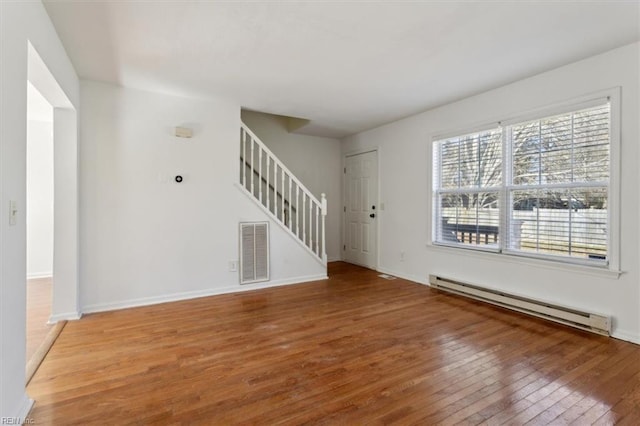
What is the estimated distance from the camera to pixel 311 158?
19.3 feet

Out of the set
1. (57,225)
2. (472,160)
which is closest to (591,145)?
(472,160)

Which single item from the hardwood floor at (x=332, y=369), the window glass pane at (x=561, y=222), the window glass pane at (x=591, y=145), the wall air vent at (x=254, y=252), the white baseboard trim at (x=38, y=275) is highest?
the window glass pane at (x=591, y=145)

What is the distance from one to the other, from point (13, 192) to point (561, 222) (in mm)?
4210

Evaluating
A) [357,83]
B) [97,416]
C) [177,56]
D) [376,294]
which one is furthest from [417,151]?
[97,416]

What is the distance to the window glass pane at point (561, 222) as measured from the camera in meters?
2.76

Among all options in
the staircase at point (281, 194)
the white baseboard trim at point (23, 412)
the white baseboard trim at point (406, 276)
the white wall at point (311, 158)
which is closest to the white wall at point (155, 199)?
the staircase at point (281, 194)

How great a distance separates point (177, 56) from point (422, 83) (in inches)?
96.3

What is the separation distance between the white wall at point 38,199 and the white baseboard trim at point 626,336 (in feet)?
23.6

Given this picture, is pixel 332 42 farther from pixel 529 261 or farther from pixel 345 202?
pixel 345 202

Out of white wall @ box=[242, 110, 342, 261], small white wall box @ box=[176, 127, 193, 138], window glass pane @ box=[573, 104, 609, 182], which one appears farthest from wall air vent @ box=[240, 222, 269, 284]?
window glass pane @ box=[573, 104, 609, 182]

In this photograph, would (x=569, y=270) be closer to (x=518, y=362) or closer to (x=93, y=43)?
(x=518, y=362)

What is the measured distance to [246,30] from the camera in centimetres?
229

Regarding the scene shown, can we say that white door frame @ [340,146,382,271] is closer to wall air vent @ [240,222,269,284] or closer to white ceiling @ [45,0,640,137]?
white ceiling @ [45,0,640,137]

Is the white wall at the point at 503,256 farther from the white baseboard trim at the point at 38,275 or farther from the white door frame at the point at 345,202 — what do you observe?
the white baseboard trim at the point at 38,275
